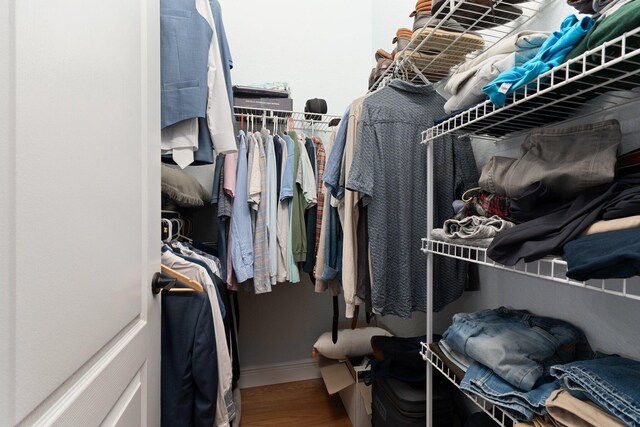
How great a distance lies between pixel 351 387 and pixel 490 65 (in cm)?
153

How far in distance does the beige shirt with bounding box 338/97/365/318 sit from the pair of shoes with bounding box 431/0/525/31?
14.6 inches

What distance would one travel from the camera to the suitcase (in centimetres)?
104

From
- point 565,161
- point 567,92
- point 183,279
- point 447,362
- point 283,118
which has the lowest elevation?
point 447,362

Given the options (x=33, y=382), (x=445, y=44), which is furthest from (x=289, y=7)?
(x=33, y=382)

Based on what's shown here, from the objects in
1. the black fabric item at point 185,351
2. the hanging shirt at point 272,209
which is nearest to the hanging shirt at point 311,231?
the hanging shirt at point 272,209

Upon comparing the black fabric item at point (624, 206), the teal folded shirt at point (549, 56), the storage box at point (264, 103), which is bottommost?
the black fabric item at point (624, 206)

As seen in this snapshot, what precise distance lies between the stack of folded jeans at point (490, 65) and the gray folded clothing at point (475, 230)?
321 millimetres

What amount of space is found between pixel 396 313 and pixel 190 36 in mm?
1143

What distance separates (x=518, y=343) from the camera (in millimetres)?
703

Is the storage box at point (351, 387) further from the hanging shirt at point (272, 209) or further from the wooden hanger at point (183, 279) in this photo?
the wooden hanger at point (183, 279)

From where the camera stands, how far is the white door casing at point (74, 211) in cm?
31

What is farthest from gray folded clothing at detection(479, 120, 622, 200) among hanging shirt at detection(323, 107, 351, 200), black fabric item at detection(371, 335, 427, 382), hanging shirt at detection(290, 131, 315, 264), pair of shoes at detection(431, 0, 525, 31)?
hanging shirt at detection(290, 131, 315, 264)

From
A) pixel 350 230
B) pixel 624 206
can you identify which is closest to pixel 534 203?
pixel 624 206

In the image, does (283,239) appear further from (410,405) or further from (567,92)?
(567,92)
